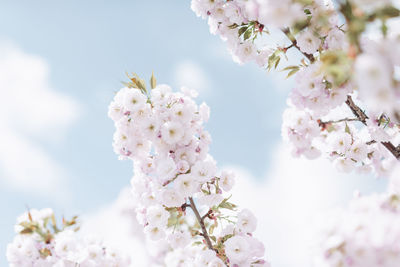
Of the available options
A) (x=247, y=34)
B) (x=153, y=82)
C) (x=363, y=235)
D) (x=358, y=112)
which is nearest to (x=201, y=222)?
(x=153, y=82)

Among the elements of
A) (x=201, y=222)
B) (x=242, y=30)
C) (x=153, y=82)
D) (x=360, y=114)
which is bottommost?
(x=201, y=222)

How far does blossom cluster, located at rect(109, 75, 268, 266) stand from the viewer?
3375 mm

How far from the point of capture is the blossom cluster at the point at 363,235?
167 cm

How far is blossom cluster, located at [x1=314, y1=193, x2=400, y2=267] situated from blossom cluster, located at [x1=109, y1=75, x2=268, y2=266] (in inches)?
59.1

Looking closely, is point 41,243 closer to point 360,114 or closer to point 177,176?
point 177,176

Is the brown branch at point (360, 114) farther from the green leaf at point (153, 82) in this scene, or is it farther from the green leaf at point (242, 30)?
the green leaf at point (153, 82)

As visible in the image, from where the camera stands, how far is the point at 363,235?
174cm

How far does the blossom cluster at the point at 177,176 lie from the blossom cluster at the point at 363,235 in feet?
4.93

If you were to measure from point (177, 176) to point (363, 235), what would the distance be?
6.24ft

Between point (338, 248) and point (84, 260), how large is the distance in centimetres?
293

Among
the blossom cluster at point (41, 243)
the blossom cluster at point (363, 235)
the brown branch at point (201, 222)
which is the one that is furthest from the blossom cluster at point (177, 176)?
the blossom cluster at point (363, 235)

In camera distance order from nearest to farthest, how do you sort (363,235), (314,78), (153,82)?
1. (363,235)
2. (314,78)
3. (153,82)

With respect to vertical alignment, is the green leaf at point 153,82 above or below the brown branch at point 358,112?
above

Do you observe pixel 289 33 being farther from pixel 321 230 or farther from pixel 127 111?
pixel 321 230
